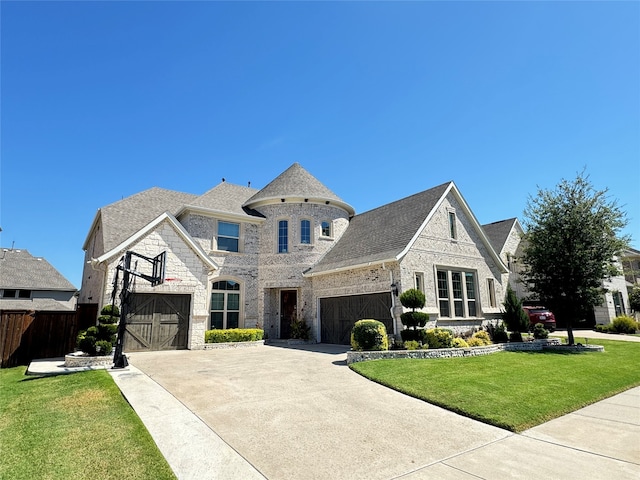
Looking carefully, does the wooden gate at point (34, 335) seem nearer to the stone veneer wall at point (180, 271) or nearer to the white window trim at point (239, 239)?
the stone veneer wall at point (180, 271)

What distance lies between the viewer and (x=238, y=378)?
8.77m

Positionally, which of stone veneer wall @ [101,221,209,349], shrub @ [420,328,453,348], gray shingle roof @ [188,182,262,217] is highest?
gray shingle roof @ [188,182,262,217]

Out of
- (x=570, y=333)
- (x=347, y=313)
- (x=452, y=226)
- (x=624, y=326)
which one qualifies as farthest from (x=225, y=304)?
(x=624, y=326)

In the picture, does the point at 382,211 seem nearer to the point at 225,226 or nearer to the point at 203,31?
the point at 225,226

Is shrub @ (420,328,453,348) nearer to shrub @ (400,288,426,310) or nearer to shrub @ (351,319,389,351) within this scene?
shrub @ (400,288,426,310)

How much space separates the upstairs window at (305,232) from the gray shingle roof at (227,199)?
8.44ft

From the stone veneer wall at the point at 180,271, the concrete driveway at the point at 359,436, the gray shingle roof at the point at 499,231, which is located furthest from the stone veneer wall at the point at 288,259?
the gray shingle roof at the point at 499,231

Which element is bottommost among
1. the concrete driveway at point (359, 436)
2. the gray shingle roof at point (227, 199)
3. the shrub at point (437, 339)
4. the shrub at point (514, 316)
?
the concrete driveway at point (359, 436)

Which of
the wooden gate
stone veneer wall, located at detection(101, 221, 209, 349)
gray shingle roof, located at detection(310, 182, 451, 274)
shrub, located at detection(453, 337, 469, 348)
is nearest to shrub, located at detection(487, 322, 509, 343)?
shrub, located at detection(453, 337, 469, 348)

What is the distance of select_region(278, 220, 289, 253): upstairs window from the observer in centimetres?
1969

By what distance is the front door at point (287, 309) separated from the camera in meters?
19.5

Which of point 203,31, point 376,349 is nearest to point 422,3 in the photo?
point 203,31

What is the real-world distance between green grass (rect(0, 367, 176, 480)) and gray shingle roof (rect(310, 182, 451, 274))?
11061mm

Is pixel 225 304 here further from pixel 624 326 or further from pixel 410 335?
pixel 624 326
